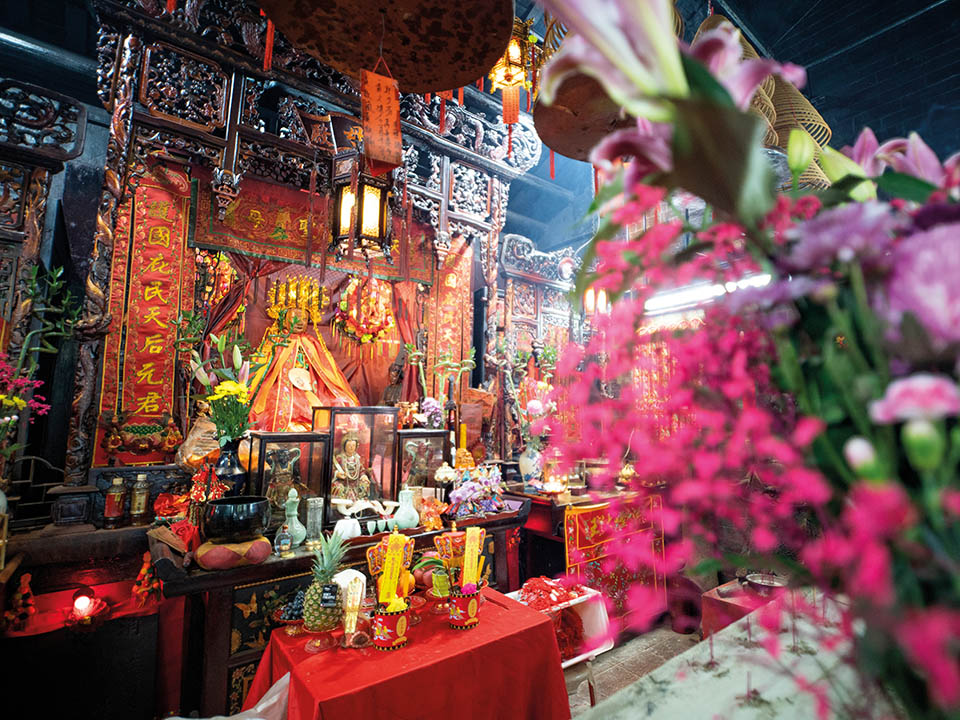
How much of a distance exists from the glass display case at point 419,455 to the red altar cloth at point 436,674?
1.15 metres

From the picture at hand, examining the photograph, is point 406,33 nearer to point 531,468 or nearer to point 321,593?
point 321,593

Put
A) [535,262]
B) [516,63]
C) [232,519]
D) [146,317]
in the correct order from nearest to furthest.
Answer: [232,519] < [516,63] < [146,317] < [535,262]

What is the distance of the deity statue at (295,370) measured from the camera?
4352mm

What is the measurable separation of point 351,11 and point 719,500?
1616mm

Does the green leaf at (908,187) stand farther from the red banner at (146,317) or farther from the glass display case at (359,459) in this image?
the red banner at (146,317)

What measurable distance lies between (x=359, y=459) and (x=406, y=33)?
2.46 metres

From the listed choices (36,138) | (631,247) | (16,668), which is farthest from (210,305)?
(631,247)

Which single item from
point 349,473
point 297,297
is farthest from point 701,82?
point 297,297

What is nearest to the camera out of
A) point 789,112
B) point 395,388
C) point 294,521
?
point 789,112

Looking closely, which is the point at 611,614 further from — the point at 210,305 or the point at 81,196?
the point at 81,196

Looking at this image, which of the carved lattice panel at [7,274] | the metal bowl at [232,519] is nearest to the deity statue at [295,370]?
the carved lattice panel at [7,274]

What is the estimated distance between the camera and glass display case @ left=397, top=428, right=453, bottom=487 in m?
3.34

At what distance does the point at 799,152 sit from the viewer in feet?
2.07

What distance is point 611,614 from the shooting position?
404 cm
